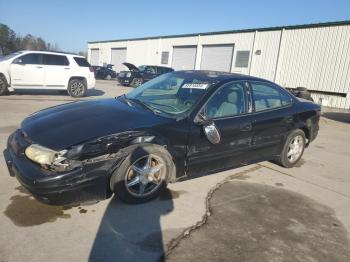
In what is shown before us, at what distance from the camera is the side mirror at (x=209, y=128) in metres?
3.94

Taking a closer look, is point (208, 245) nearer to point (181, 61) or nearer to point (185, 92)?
point (185, 92)

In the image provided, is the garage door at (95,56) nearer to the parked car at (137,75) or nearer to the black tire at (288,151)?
the parked car at (137,75)

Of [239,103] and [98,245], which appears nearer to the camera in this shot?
[98,245]

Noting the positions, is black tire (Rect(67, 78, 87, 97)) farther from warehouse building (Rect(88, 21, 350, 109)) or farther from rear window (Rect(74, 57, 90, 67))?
warehouse building (Rect(88, 21, 350, 109))

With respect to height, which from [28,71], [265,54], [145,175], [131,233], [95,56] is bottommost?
[131,233]

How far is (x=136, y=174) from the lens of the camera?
11.7 ft

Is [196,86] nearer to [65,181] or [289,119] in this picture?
[289,119]

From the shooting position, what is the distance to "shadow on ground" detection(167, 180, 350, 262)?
2.94 metres

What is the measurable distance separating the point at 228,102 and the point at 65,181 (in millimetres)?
2357

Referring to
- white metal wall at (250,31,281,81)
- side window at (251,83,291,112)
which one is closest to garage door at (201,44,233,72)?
white metal wall at (250,31,281,81)

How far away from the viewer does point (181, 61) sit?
96.1 feet

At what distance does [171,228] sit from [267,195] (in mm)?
1702

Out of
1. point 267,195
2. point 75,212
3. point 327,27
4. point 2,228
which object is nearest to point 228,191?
point 267,195

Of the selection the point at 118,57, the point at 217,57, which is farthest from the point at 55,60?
the point at 118,57
